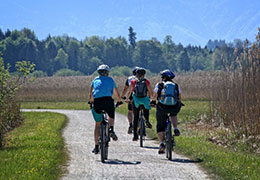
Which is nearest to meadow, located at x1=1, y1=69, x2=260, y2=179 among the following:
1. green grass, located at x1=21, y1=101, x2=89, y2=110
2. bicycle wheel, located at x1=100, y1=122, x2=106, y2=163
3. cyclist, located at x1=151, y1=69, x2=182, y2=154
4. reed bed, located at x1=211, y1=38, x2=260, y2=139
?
reed bed, located at x1=211, y1=38, x2=260, y2=139

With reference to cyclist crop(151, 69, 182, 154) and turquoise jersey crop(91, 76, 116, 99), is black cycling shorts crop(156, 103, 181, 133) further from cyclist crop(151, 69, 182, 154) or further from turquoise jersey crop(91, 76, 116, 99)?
turquoise jersey crop(91, 76, 116, 99)

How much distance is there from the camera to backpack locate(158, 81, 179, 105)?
35.1ft

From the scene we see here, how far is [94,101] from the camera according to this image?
10.7 meters

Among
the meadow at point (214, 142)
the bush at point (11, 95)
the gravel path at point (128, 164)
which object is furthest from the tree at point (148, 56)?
the gravel path at point (128, 164)

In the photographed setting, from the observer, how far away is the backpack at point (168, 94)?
1070 cm

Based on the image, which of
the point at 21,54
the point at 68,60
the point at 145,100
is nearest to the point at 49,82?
the point at 145,100

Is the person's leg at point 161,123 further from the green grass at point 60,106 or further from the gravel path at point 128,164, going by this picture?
the green grass at point 60,106

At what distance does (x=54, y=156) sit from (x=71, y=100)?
1403 inches

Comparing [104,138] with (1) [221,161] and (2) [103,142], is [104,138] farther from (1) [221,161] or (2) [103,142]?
(1) [221,161]

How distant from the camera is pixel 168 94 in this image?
10.7m

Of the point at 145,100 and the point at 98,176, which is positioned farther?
the point at 145,100

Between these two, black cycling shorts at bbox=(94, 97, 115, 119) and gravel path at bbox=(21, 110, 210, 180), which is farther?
black cycling shorts at bbox=(94, 97, 115, 119)

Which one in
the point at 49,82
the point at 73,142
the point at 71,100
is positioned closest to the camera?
the point at 73,142

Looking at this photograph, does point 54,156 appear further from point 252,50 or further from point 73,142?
point 252,50
